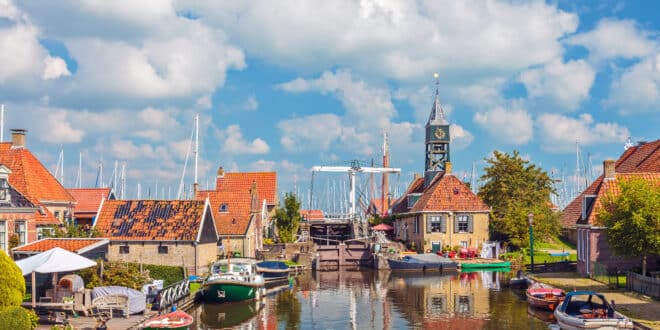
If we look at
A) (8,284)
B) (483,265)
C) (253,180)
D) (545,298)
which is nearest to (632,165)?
(483,265)

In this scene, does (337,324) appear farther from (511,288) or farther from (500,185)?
(500,185)

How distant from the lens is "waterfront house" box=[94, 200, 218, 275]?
4659 centimetres

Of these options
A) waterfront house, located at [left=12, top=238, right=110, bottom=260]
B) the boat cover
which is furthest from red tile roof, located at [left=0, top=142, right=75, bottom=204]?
the boat cover

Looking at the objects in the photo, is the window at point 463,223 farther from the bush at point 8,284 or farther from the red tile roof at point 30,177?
the bush at point 8,284

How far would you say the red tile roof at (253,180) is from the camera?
263 feet

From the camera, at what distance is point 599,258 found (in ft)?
145

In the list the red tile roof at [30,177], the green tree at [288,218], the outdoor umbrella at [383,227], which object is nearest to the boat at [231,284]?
the red tile roof at [30,177]

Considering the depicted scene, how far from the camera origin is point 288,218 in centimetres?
7788

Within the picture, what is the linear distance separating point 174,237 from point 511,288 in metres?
23.1

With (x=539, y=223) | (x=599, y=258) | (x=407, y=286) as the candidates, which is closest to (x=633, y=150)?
(x=539, y=223)

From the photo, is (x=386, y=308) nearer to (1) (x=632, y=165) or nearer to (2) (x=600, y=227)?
(2) (x=600, y=227)

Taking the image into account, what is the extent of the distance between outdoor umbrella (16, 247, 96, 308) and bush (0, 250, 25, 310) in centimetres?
279

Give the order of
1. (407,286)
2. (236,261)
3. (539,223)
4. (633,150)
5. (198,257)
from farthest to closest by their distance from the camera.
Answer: (539,223) → (633,150) → (407,286) → (198,257) → (236,261)

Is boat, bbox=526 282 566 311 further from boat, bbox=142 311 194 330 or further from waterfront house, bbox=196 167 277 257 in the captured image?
waterfront house, bbox=196 167 277 257
